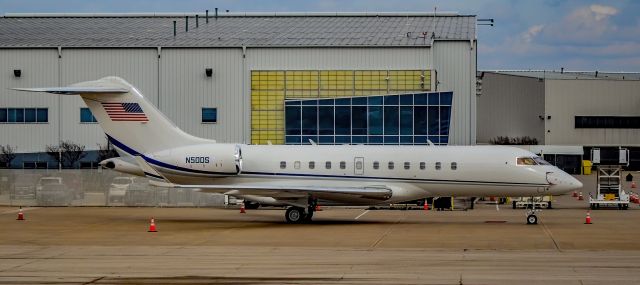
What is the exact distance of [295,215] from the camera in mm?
35906

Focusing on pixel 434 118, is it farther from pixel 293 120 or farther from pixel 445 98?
pixel 293 120

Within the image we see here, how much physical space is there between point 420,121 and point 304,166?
2474 cm

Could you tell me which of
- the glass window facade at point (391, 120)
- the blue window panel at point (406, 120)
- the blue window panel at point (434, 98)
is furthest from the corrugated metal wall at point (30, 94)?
the blue window panel at point (434, 98)

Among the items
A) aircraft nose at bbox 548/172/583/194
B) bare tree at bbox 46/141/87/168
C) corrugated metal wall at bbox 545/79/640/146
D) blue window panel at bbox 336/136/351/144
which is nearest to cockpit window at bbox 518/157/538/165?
aircraft nose at bbox 548/172/583/194

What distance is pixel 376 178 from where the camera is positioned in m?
36.0

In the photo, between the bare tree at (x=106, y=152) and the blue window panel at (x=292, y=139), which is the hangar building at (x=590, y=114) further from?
the bare tree at (x=106, y=152)

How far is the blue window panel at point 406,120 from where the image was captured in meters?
60.0

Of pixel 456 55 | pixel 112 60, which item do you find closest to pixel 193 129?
pixel 112 60

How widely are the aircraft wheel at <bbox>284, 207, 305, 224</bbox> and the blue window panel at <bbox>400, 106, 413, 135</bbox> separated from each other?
975 inches

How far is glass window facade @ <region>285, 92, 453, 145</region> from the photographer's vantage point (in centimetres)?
5991

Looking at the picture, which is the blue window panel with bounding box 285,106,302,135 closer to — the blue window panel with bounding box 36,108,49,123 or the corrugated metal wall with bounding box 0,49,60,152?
the corrugated metal wall with bounding box 0,49,60,152

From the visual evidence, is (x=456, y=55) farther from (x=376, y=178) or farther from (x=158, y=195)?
(x=376, y=178)

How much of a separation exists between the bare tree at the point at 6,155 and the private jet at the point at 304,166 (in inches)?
1115

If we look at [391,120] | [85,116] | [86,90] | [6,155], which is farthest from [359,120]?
[86,90]
